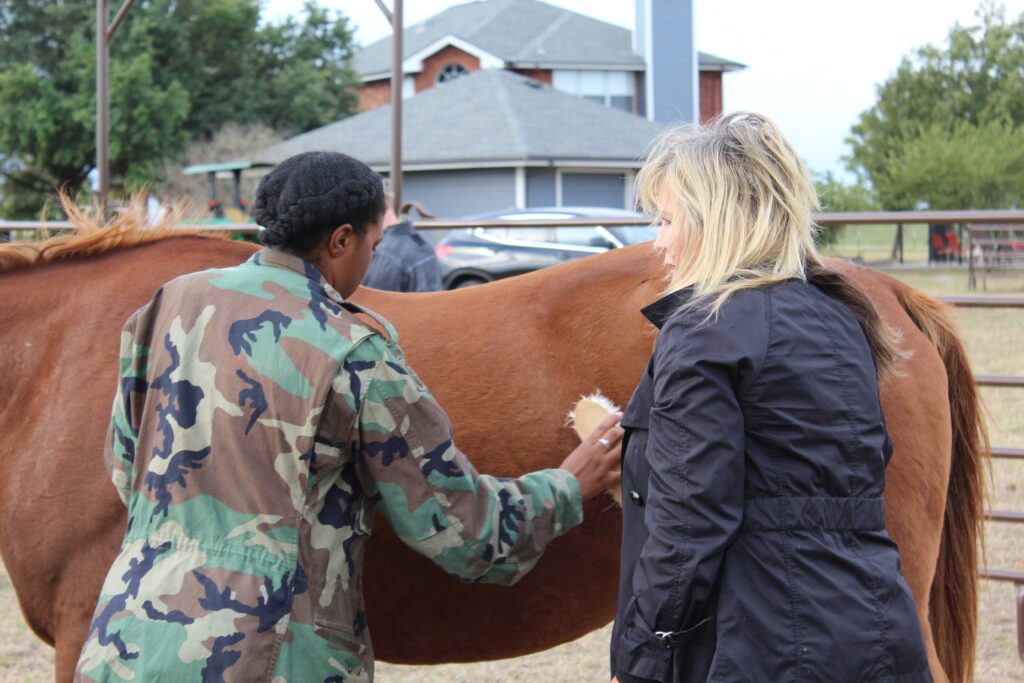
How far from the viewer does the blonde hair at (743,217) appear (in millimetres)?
1618

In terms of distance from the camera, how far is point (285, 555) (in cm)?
163

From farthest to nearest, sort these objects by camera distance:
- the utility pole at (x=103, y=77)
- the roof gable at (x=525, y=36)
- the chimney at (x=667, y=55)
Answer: the roof gable at (x=525, y=36), the chimney at (x=667, y=55), the utility pole at (x=103, y=77)

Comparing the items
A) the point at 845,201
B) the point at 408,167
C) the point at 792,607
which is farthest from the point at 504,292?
the point at 845,201

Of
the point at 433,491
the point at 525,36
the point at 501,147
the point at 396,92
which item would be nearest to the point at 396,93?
the point at 396,92

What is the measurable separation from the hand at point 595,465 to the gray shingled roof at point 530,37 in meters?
34.4

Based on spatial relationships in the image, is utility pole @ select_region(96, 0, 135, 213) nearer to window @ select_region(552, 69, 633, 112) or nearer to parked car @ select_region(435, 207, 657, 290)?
parked car @ select_region(435, 207, 657, 290)

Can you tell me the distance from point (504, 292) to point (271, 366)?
3.31 feet

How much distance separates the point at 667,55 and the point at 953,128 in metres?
10.5

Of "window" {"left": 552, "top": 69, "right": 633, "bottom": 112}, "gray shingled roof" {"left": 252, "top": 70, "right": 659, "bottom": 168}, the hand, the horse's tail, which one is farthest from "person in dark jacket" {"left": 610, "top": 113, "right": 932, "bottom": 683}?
"window" {"left": 552, "top": 69, "right": 633, "bottom": 112}

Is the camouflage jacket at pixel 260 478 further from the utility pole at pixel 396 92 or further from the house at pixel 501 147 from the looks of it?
the house at pixel 501 147

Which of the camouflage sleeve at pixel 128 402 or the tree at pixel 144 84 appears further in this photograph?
the tree at pixel 144 84

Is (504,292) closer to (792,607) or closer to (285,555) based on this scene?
(285,555)

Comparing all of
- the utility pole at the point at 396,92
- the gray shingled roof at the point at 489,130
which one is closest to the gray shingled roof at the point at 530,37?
the gray shingled roof at the point at 489,130

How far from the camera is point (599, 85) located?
116ft
